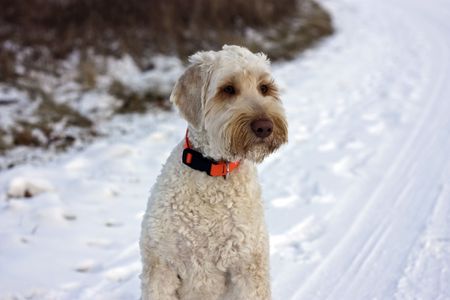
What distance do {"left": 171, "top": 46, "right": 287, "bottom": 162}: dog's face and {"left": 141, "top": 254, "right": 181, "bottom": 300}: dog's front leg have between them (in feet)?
2.35

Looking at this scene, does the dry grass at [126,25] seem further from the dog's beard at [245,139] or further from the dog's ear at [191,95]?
the dog's beard at [245,139]

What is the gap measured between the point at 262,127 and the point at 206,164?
44 cm

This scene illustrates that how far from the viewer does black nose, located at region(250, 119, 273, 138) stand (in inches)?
109

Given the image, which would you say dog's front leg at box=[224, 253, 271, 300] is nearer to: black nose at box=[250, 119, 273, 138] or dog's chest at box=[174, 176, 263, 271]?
dog's chest at box=[174, 176, 263, 271]

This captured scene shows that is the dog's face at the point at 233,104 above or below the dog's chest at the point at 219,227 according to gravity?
above

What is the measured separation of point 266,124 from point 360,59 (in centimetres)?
906

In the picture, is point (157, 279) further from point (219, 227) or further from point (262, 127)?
point (262, 127)

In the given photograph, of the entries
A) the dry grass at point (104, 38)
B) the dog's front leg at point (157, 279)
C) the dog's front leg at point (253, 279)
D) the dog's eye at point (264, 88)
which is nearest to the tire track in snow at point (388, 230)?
the dog's front leg at point (253, 279)

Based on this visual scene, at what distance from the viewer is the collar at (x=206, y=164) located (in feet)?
9.76

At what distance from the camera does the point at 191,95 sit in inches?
118

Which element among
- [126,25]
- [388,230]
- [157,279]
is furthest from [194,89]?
[126,25]

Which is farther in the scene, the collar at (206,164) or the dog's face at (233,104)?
the collar at (206,164)

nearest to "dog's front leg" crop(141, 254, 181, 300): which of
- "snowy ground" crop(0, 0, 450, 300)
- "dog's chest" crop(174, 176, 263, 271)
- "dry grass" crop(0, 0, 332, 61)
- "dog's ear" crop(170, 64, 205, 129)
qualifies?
"dog's chest" crop(174, 176, 263, 271)

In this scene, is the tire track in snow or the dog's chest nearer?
the dog's chest
